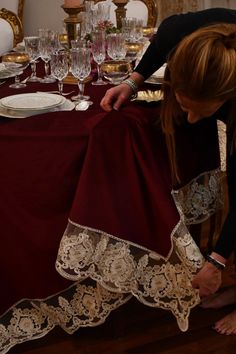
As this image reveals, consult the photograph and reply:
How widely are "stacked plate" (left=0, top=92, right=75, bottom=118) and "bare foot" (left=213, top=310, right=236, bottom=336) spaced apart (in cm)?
82

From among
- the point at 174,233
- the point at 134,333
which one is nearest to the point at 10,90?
the point at 174,233

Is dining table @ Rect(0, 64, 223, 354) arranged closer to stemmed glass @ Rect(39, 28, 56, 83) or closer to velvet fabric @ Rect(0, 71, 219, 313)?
velvet fabric @ Rect(0, 71, 219, 313)

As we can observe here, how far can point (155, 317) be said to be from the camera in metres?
1.70

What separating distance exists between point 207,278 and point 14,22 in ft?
5.79

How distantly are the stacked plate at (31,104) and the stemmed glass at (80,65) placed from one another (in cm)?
8

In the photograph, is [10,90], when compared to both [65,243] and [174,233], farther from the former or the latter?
[174,233]

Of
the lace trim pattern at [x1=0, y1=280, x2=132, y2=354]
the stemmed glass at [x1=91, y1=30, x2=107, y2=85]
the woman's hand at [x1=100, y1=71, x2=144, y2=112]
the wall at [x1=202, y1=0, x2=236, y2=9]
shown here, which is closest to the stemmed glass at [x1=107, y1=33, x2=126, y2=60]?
the stemmed glass at [x1=91, y1=30, x2=107, y2=85]

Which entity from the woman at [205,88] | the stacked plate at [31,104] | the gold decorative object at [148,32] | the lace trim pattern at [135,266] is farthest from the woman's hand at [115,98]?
the gold decorative object at [148,32]

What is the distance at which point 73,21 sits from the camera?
5.53 feet

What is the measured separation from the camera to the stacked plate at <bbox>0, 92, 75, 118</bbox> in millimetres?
1393

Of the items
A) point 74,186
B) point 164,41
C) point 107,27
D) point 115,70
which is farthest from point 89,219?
point 107,27

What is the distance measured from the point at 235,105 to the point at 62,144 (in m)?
0.42

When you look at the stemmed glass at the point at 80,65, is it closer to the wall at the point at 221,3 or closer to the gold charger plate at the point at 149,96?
the gold charger plate at the point at 149,96

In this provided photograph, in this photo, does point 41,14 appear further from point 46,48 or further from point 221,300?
point 221,300
